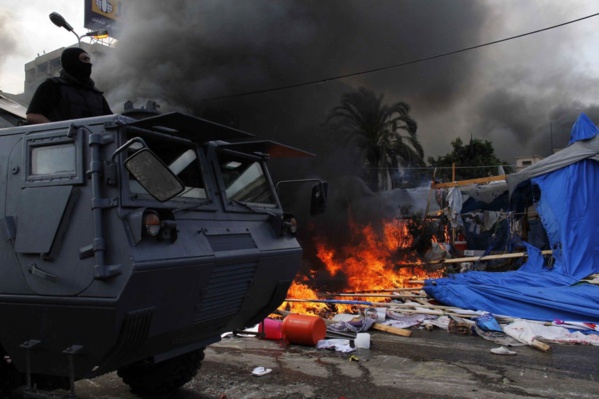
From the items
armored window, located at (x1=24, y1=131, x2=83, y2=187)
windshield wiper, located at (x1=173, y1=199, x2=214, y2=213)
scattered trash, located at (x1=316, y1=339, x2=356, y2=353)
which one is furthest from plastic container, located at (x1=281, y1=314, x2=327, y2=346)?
armored window, located at (x1=24, y1=131, x2=83, y2=187)

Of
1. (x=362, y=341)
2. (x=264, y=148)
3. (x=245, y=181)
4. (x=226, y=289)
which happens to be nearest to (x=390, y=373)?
(x=362, y=341)

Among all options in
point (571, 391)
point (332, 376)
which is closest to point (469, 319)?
point (571, 391)

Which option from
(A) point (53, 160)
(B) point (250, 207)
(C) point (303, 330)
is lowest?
(C) point (303, 330)

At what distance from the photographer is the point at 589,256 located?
8859 mm

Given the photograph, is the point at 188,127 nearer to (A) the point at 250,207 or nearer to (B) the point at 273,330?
(A) the point at 250,207

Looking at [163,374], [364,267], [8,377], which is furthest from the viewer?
[364,267]

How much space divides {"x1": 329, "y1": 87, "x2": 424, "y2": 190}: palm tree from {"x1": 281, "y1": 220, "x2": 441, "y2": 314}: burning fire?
4.06m

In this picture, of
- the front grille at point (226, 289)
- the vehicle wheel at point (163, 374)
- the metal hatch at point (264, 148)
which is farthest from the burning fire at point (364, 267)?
the front grille at point (226, 289)

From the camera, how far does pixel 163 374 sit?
4102mm

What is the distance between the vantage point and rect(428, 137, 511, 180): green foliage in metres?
30.7

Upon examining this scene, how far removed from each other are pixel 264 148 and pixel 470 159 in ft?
100

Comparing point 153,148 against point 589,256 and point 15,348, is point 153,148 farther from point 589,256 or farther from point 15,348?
point 589,256

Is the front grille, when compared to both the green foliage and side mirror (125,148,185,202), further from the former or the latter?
the green foliage

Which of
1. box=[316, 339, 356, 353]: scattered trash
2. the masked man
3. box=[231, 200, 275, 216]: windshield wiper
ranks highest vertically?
the masked man
